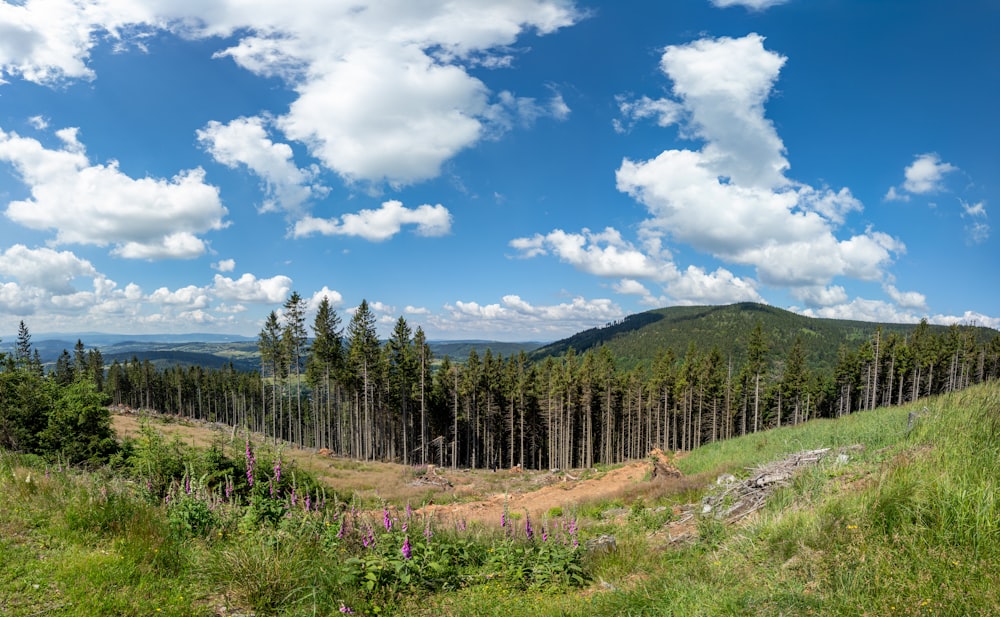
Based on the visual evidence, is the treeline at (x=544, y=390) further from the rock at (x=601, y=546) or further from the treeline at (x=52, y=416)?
the rock at (x=601, y=546)

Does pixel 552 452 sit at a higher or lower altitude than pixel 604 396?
lower

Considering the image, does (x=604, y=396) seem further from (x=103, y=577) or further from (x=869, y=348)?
(x=103, y=577)

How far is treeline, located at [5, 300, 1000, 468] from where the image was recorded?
4691cm

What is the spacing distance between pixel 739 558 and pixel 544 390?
5149 cm

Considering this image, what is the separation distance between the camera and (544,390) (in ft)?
183

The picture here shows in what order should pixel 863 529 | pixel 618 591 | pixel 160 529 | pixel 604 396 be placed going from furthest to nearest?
pixel 604 396, pixel 160 529, pixel 618 591, pixel 863 529

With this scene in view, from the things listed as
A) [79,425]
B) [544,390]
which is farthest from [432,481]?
[544,390]

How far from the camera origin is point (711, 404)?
59.9 metres

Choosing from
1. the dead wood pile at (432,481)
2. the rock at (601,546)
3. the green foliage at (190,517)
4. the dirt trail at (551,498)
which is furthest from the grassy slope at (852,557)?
the dead wood pile at (432,481)

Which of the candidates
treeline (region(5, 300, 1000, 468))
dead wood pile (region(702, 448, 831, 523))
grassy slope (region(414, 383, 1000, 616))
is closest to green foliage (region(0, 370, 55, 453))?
treeline (region(5, 300, 1000, 468))

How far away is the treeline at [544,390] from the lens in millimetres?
46906

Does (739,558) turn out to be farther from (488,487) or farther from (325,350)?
(325,350)

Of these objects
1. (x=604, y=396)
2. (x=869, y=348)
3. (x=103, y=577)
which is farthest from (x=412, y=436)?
(x=869, y=348)

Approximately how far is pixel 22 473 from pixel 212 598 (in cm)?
605
